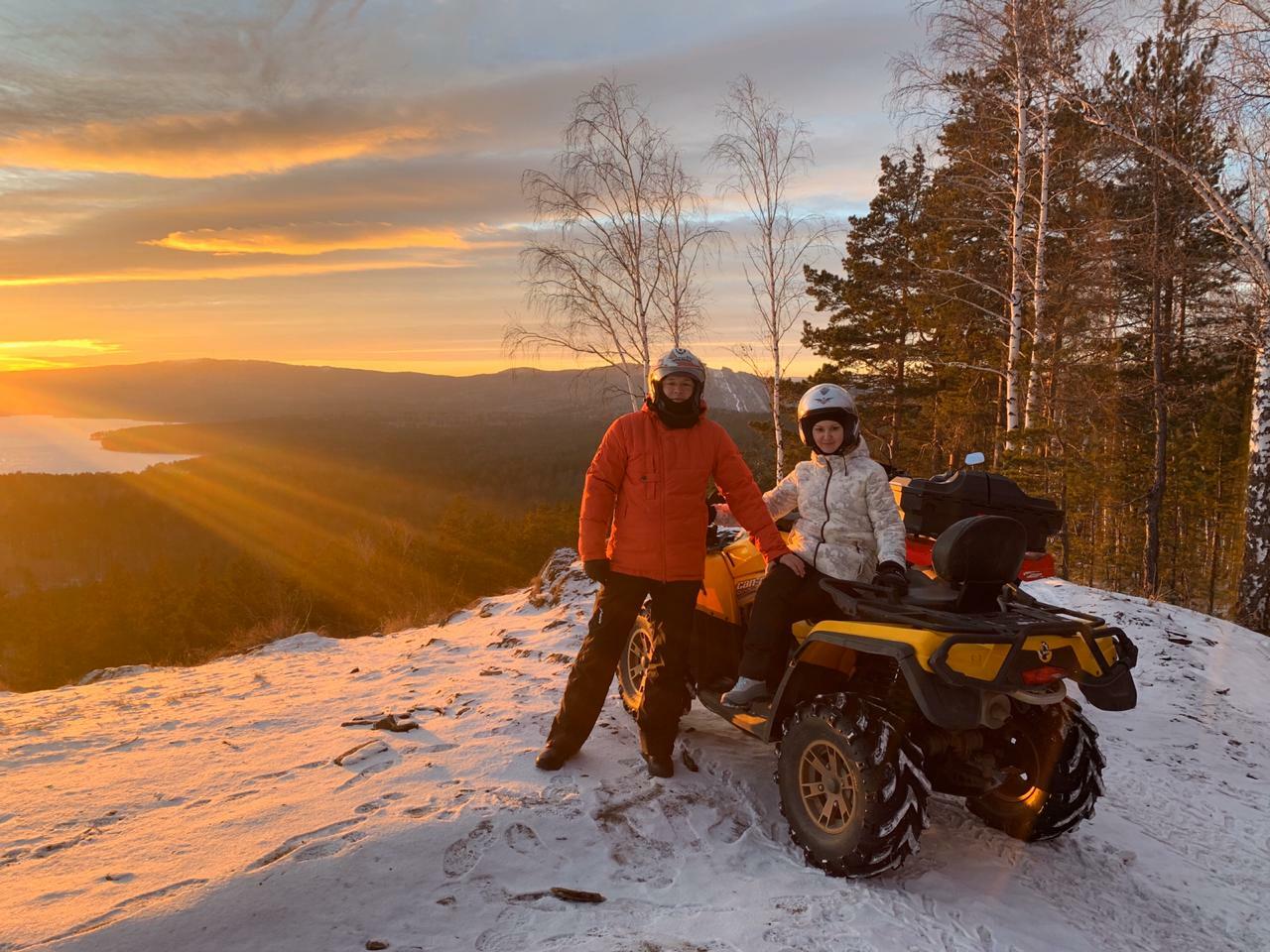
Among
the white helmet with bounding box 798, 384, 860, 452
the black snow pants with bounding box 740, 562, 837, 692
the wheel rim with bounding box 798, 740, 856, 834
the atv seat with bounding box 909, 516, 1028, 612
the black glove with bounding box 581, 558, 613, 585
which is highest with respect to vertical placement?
the white helmet with bounding box 798, 384, 860, 452

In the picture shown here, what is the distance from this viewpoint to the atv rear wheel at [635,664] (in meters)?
4.91

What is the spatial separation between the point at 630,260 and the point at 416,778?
522 inches

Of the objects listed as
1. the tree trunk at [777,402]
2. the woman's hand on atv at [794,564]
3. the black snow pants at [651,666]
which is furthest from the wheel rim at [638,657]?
the tree trunk at [777,402]

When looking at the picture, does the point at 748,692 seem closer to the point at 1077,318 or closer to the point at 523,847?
the point at 523,847

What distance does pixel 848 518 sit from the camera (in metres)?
3.86

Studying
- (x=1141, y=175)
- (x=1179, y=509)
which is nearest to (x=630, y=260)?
(x=1141, y=175)

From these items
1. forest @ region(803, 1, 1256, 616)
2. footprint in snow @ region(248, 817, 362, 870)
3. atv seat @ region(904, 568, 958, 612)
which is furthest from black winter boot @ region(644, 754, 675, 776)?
forest @ region(803, 1, 1256, 616)

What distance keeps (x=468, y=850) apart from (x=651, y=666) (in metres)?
1.41

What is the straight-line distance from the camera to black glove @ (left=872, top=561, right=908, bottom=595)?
3.38 metres

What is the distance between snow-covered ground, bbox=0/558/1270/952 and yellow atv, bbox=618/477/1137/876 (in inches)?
10.9

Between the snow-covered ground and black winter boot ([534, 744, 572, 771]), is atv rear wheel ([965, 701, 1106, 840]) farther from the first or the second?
black winter boot ([534, 744, 572, 771])

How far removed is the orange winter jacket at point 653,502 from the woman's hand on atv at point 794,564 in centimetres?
24

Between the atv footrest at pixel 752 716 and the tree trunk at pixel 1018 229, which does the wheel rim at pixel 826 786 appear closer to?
the atv footrest at pixel 752 716

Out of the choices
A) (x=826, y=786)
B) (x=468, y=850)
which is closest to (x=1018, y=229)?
(x=826, y=786)
